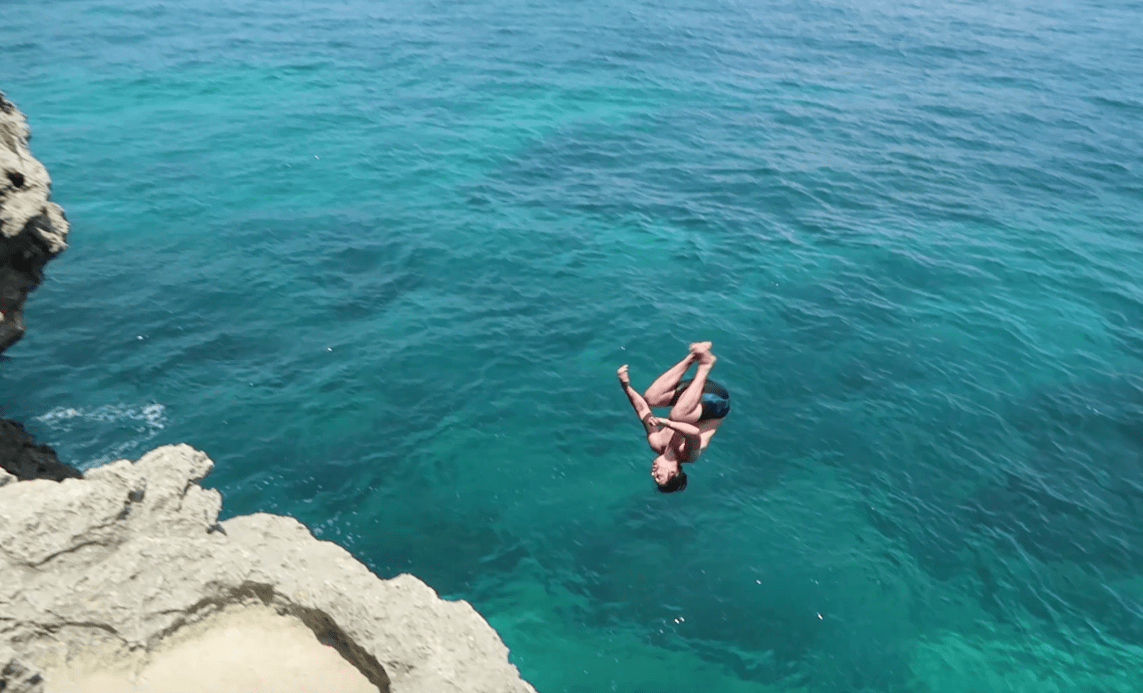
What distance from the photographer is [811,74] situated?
3934 centimetres

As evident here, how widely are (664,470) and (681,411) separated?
3.26 ft

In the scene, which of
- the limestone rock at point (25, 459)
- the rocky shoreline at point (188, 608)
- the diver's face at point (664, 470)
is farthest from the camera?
the limestone rock at point (25, 459)

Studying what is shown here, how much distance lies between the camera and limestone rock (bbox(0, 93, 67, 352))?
35.2ft

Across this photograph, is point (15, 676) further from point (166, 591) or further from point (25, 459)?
point (25, 459)

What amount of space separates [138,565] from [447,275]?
1497 cm

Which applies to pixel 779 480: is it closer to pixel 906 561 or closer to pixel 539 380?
pixel 906 561

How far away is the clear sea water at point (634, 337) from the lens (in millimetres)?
15336

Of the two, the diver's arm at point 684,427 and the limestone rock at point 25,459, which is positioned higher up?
the diver's arm at point 684,427

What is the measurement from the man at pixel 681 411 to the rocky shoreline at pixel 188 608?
3267 mm

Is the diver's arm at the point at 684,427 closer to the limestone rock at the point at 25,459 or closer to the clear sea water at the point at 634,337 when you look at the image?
the clear sea water at the point at 634,337

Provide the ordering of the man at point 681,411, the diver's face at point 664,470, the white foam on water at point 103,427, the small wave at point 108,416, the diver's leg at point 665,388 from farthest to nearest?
the small wave at point 108,416 < the white foam on water at point 103,427 < the diver's face at point 664,470 < the diver's leg at point 665,388 < the man at point 681,411

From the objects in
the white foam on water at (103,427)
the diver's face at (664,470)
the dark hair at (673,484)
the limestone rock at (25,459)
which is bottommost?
the white foam on water at (103,427)

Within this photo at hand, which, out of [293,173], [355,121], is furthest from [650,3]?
[293,173]

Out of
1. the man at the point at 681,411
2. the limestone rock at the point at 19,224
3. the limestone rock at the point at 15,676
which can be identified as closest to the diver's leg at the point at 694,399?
the man at the point at 681,411
